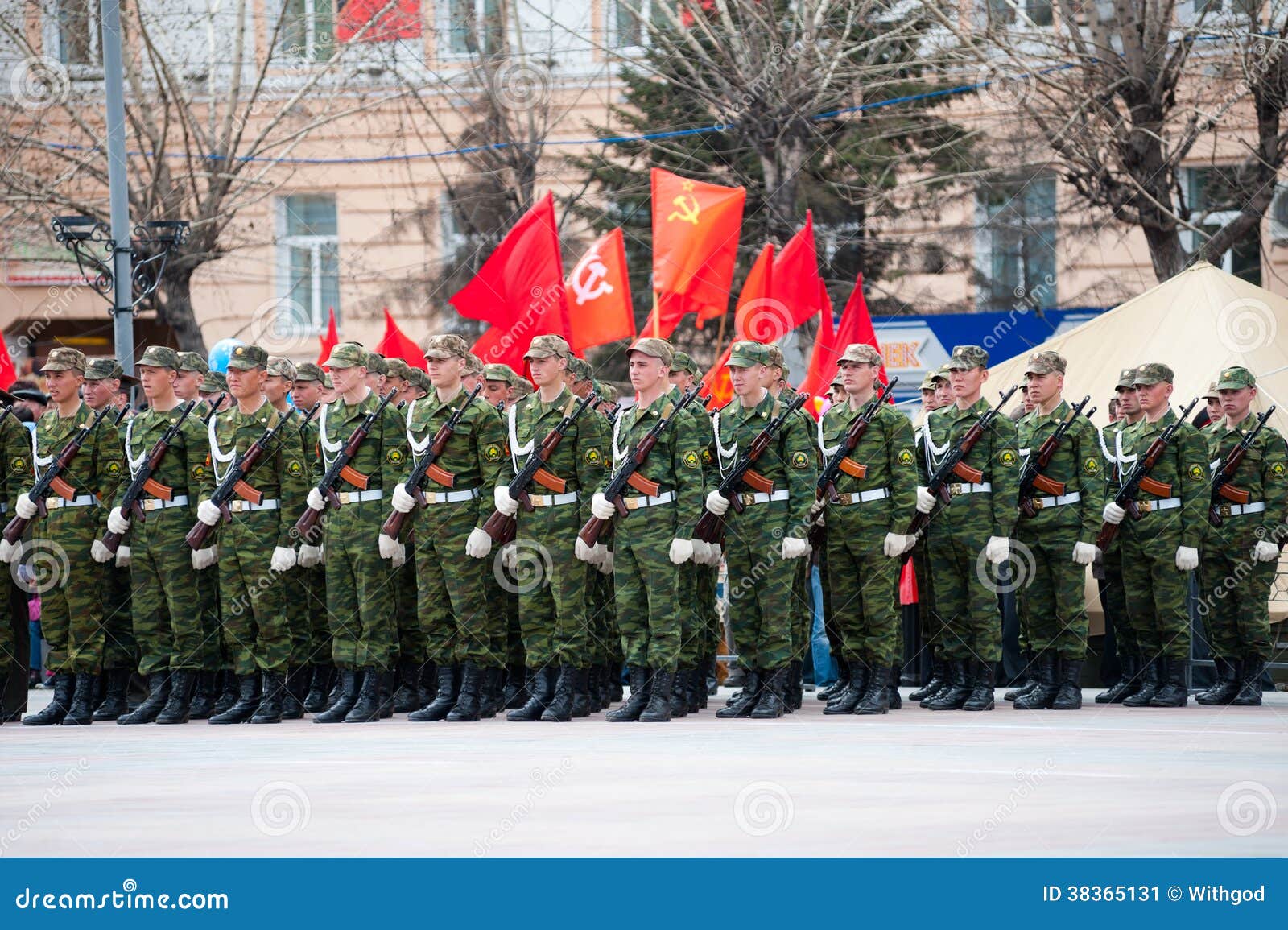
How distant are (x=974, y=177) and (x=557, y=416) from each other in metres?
9.86

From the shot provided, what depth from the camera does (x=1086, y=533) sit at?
1103 centimetres

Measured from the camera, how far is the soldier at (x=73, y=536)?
1109 centimetres

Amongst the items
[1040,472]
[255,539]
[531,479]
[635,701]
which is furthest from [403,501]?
[1040,472]

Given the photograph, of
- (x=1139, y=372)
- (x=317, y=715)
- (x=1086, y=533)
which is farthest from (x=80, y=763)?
(x=1139, y=372)

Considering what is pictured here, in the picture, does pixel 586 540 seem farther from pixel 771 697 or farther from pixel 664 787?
pixel 664 787

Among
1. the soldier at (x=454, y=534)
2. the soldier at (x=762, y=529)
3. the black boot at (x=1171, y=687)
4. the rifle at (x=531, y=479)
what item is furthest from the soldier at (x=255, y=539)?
the black boot at (x=1171, y=687)

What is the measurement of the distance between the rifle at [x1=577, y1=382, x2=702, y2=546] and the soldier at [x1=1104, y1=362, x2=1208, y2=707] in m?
2.78

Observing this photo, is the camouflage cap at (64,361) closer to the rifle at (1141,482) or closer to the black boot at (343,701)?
the black boot at (343,701)

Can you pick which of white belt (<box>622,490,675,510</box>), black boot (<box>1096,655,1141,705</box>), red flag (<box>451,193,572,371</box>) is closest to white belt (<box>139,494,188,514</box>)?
white belt (<box>622,490,675,510</box>)

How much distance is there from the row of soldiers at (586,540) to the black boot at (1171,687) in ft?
0.05

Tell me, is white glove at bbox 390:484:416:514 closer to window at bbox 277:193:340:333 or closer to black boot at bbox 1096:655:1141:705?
black boot at bbox 1096:655:1141:705

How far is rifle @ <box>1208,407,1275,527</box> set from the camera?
11.5 meters

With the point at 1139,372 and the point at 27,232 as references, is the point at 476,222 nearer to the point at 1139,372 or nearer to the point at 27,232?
the point at 27,232

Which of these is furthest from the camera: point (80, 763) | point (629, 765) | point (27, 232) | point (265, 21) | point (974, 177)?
point (265, 21)
